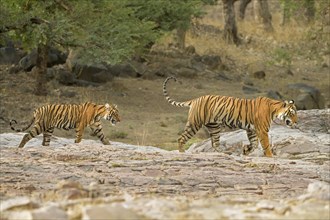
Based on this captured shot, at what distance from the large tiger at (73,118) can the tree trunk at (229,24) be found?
24347 mm

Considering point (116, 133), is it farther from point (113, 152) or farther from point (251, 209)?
point (251, 209)

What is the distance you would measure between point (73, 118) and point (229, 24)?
2487cm

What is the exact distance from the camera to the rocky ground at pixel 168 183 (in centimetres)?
585

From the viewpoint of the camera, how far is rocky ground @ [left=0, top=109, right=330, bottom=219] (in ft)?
19.2

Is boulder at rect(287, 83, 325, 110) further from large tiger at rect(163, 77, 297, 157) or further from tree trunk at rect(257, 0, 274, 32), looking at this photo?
tree trunk at rect(257, 0, 274, 32)

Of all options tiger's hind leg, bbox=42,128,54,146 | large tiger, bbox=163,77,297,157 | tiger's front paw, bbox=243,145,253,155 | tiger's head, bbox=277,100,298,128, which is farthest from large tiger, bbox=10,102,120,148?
tiger's head, bbox=277,100,298,128

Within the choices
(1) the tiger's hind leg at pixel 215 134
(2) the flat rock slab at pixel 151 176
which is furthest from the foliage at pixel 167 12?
(2) the flat rock slab at pixel 151 176

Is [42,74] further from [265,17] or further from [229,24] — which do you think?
[265,17]

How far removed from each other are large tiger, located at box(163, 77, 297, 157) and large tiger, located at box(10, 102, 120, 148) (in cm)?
197

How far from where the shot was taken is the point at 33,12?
22.3 meters

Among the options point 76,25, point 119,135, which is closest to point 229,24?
point 76,25

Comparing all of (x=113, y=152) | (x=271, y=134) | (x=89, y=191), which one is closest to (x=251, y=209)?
(x=89, y=191)

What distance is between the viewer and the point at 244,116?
16.0 meters

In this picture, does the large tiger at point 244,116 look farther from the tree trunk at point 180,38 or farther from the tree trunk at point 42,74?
the tree trunk at point 180,38
